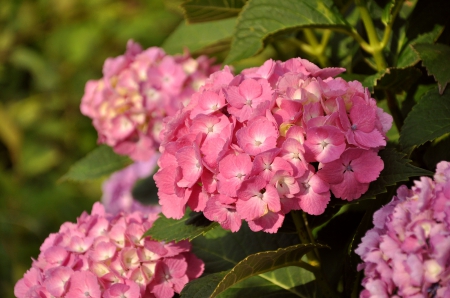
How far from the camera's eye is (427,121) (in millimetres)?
1109

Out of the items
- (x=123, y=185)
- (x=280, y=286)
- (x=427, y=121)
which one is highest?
(x=427, y=121)

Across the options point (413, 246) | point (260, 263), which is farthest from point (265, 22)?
point (413, 246)

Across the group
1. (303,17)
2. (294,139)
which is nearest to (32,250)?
(303,17)

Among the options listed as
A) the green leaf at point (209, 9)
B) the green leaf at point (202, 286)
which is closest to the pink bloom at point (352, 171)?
the green leaf at point (202, 286)

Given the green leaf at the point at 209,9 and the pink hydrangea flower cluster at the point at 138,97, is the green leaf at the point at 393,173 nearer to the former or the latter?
the green leaf at the point at 209,9

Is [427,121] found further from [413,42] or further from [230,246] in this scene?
[230,246]

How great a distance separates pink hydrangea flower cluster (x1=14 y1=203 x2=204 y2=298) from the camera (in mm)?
1091

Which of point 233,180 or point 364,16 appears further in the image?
point 364,16

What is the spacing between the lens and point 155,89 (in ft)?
5.50

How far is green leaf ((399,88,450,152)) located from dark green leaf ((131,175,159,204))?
88 cm

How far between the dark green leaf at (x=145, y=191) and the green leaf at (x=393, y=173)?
917 millimetres

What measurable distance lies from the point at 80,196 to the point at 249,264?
8.04ft

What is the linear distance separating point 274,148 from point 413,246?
231mm

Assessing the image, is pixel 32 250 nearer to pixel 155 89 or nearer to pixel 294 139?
pixel 155 89
